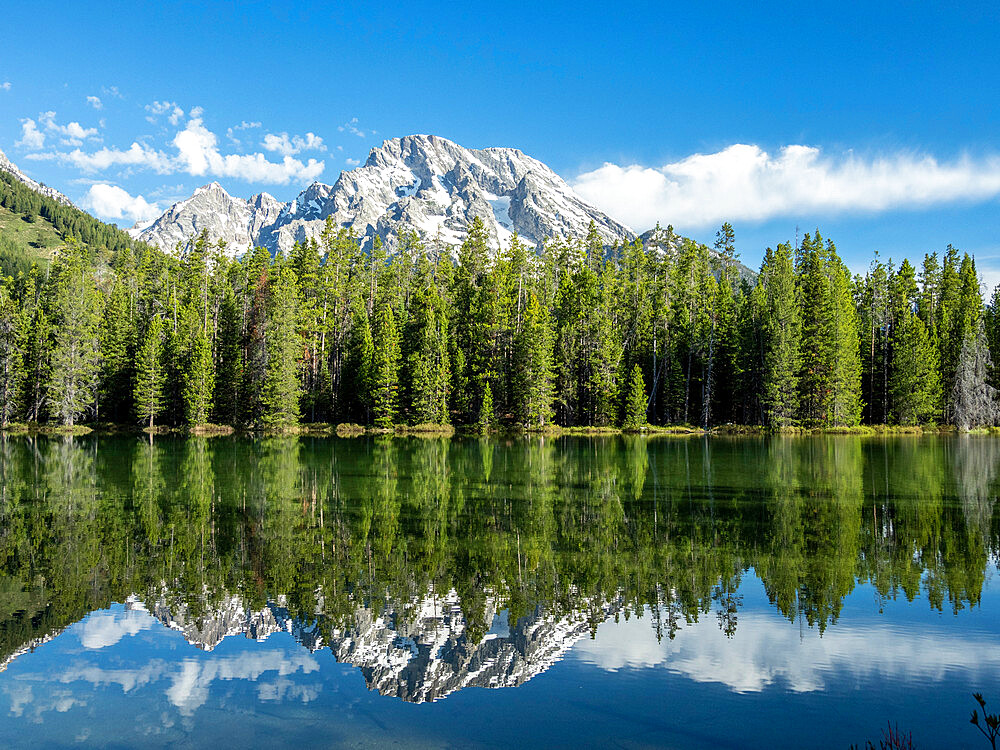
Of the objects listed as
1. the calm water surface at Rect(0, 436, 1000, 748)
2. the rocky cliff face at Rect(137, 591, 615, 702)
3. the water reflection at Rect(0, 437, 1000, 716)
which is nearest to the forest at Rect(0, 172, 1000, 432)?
the water reflection at Rect(0, 437, 1000, 716)

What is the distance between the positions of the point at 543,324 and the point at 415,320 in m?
17.4

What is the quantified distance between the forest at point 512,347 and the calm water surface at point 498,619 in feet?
165

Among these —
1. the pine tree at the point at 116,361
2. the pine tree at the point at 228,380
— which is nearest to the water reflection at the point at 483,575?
the pine tree at the point at 228,380

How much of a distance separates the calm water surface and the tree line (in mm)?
50294

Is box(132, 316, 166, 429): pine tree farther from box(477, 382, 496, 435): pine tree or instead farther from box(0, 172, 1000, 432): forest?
box(477, 382, 496, 435): pine tree

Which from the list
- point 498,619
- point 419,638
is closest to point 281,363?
point 498,619

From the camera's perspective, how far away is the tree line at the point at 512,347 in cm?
7638

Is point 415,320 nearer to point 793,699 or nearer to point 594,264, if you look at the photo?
point 594,264

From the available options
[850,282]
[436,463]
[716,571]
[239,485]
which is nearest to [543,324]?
[436,463]

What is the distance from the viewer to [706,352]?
80.8 m

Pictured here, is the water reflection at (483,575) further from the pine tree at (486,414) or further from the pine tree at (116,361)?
the pine tree at (116,361)

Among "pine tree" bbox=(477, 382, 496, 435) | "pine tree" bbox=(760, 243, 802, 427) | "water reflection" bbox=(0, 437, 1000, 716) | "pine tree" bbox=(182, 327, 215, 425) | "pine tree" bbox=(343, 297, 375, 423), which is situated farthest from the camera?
"pine tree" bbox=(343, 297, 375, 423)

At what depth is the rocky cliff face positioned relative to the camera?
1077cm

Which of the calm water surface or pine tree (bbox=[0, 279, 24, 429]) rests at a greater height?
pine tree (bbox=[0, 279, 24, 429])
